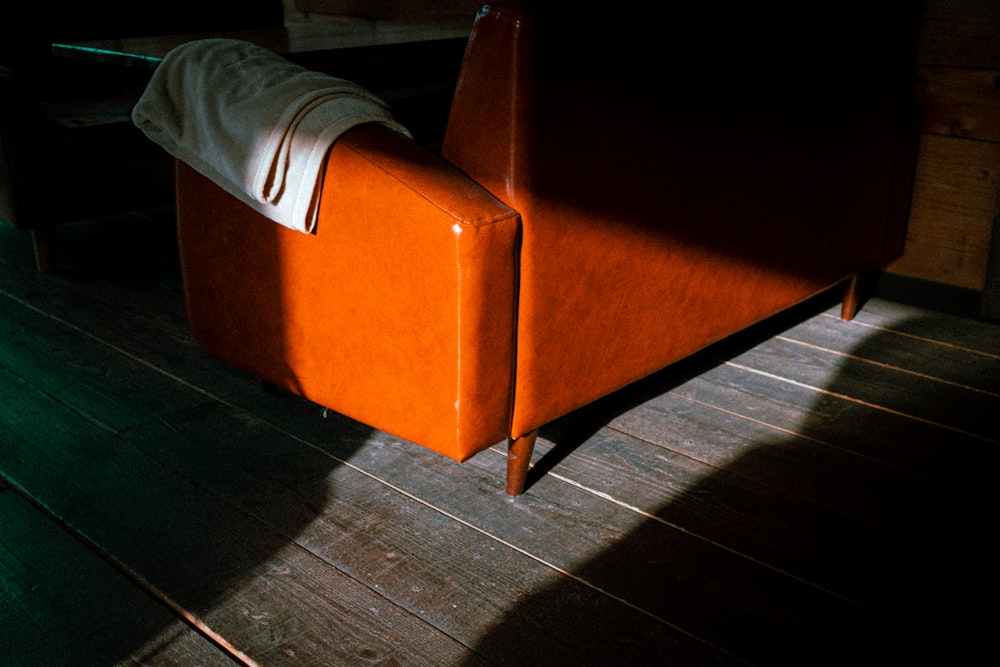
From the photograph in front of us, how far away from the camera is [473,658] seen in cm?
115

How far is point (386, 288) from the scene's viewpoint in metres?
1.32

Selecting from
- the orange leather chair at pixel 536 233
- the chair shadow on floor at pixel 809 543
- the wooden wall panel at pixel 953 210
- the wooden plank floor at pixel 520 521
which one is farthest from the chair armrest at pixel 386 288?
the wooden wall panel at pixel 953 210

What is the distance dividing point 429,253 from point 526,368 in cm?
23

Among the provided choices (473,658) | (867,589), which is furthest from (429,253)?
(867,589)

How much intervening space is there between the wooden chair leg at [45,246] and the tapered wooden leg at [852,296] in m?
2.09

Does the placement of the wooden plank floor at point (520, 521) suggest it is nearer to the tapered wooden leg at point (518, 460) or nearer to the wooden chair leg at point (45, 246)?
the tapered wooden leg at point (518, 460)

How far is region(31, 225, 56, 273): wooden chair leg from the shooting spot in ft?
8.43

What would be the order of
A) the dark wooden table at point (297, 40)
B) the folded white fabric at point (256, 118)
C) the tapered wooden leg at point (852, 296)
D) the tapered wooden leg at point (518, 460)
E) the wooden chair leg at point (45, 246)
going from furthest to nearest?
1. the wooden chair leg at point (45, 246)
2. the tapered wooden leg at point (852, 296)
3. the dark wooden table at point (297, 40)
4. the tapered wooden leg at point (518, 460)
5. the folded white fabric at point (256, 118)

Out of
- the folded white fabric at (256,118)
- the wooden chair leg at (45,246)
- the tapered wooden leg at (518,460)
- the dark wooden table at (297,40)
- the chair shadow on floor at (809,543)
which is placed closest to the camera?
the chair shadow on floor at (809,543)

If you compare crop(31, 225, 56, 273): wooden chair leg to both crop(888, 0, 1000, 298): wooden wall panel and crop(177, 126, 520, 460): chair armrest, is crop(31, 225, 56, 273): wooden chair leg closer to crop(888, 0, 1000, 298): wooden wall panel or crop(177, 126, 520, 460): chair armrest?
crop(177, 126, 520, 460): chair armrest

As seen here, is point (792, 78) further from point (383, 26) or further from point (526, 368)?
point (383, 26)

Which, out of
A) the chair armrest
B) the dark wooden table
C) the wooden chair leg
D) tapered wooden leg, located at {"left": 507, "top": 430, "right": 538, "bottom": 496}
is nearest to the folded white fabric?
the chair armrest

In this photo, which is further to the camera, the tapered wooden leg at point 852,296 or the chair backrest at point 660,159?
the tapered wooden leg at point 852,296

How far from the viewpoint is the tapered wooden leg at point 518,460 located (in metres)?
1.46
